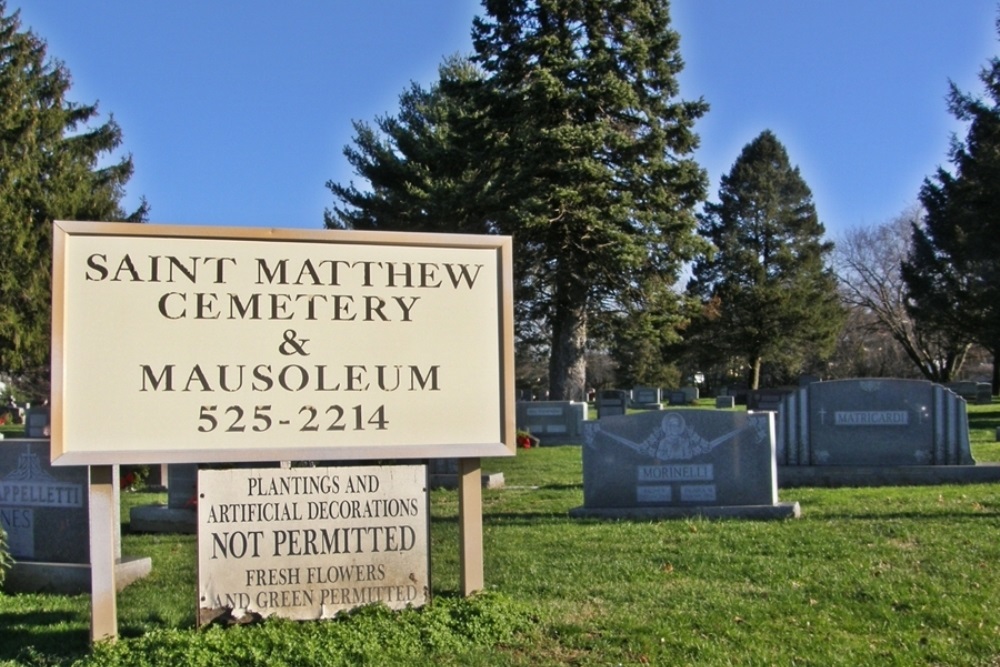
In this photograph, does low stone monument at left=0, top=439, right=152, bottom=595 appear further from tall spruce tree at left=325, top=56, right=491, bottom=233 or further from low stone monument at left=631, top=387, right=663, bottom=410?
low stone monument at left=631, top=387, right=663, bottom=410

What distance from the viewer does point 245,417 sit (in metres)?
6.11

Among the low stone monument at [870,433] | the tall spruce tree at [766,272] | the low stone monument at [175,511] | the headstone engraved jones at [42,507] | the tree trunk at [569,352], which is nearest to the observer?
the headstone engraved jones at [42,507]

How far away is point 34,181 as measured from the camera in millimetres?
34094

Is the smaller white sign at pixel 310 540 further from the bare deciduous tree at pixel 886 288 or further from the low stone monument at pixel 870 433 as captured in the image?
the bare deciduous tree at pixel 886 288

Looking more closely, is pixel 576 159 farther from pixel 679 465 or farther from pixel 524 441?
pixel 679 465

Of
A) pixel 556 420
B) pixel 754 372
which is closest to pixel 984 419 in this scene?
pixel 556 420

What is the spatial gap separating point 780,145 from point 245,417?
54879mm

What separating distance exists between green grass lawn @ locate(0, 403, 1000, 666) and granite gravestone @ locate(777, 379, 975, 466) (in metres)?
3.36

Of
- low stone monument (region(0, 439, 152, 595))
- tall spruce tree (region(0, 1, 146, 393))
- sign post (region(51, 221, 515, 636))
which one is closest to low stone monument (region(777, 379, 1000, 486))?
sign post (region(51, 221, 515, 636))

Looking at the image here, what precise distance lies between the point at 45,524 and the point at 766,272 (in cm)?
4937

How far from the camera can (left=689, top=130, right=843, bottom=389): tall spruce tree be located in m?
53.8

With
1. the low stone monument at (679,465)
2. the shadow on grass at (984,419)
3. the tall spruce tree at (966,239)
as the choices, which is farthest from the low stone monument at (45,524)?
the tall spruce tree at (966,239)

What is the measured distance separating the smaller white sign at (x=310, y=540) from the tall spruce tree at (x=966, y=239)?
29248 millimetres

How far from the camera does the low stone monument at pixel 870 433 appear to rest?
1304 centimetres
